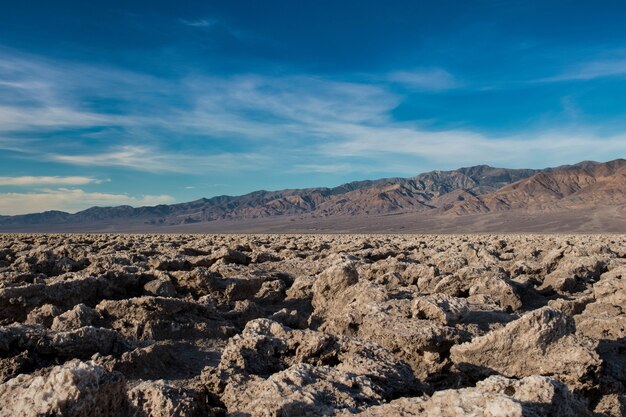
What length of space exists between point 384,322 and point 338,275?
271 centimetres

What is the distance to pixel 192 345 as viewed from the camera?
664cm

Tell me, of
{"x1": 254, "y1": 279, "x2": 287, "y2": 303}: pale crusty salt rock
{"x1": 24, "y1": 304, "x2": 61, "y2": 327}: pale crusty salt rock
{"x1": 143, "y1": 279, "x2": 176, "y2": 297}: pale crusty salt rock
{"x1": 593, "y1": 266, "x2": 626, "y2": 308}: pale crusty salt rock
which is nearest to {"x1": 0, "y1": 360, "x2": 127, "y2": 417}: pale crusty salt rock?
{"x1": 24, "y1": 304, "x2": 61, "y2": 327}: pale crusty salt rock

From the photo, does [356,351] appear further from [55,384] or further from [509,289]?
[509,289]

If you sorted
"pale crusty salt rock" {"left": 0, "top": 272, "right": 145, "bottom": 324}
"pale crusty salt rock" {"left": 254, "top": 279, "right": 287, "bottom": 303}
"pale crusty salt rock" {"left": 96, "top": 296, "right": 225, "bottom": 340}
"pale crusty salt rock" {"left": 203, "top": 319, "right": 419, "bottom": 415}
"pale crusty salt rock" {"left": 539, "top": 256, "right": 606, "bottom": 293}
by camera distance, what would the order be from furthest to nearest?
1. "pale crusty salt rock" {"left": 539, "top": 256, "right": 606, "bottom": 293}
2. "pale crusty salt rock" {"left": 254, "top": 279, "right": 287, "bottom": 303}
3. "pale crusty salt rock" {"left": 0, "top": 272, "right": 145, "bottom": 324}
4. "pale crusty salt rock" {"left": 96, "top": 296, "right": 225, "bottom": 340}
5. "pale crusty salt rock" {"left": 203, "top": 319, "right": 419, "bottom": 415}

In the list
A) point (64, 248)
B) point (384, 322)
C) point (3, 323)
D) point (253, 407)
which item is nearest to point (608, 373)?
point (384, 322)

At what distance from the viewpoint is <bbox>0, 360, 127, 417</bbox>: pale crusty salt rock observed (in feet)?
9.02

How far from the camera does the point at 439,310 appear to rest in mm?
6191

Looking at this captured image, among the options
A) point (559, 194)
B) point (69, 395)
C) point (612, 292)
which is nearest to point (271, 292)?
point (612, 292)

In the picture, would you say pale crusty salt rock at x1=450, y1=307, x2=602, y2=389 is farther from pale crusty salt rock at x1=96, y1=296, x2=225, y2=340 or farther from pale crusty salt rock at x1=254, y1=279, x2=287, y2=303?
pale crusty salt rock at x1=254, y1=279, x2=287, y2=303

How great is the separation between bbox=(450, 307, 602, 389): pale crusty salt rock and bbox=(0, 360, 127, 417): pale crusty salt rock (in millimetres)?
3298

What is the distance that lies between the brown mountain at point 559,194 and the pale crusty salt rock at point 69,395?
5422 inches

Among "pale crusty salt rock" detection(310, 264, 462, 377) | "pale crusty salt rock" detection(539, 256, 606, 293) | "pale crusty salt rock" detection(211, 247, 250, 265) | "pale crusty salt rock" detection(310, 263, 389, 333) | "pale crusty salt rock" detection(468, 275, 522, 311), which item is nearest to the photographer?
"pale crusty salt rock" detection(310, 264, 462, 377)

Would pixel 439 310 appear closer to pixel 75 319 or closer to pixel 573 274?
pixel 75 319

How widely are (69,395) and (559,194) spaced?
177m
